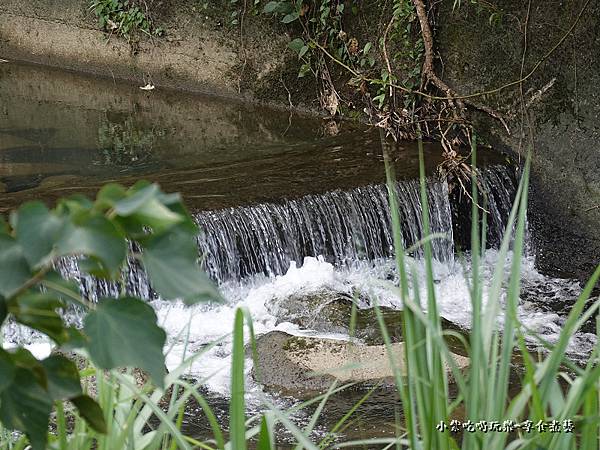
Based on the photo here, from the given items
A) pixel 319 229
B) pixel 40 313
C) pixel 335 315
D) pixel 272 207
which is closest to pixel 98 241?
pixel 40 313

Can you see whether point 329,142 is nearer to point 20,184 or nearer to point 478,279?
point 20,184

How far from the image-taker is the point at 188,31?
7852 millimetres

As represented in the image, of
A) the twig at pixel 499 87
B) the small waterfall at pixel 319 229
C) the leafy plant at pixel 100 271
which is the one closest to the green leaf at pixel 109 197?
the leafy plant at pixel 100 271

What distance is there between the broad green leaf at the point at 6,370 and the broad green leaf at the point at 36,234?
118 mm

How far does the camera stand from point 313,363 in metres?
3.84

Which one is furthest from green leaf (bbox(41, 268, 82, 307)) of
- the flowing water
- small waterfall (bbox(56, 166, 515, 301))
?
small waterfall (bbox(56, 166, 515, 301))

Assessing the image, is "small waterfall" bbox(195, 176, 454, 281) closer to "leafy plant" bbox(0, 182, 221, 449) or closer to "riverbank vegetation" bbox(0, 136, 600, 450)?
"riverbank vegetation" bbox(0, 136, 600, 450)

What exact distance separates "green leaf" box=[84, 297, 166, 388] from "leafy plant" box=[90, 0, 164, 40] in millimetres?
7349

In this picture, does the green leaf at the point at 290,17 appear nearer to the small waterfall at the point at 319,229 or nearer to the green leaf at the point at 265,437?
the small waterfall at the point at 319,229

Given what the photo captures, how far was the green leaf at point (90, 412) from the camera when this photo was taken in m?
1.03

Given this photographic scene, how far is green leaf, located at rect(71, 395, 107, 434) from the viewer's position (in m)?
1.03

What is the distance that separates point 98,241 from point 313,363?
3.07 m

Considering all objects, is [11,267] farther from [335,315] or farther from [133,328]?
[335,315]

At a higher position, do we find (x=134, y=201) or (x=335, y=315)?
(x=134, y=201)
